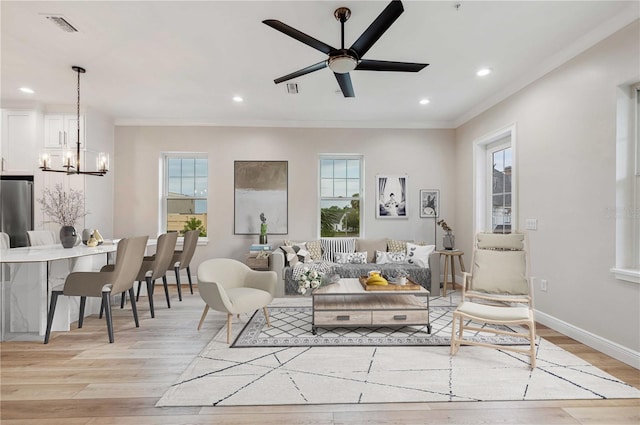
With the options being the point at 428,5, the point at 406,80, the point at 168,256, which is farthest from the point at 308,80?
the point at 168,256

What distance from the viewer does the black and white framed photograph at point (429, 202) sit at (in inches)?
222

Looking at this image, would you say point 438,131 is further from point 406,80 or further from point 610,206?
point 610,206

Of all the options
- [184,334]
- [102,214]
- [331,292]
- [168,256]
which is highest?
[102,214]

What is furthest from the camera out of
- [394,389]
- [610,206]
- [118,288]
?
[118,288]

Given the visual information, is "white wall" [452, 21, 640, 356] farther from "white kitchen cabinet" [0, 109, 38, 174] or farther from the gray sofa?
"white kitchen cabinet" [0, 109, 38, 174]

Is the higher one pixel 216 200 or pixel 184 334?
pixel 216 200

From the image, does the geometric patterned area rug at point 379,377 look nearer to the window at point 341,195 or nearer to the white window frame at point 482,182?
the white window frame at point 482,182

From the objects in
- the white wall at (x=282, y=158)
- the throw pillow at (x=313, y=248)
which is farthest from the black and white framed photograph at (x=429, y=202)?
the throw pillow at (x=313, y=248)

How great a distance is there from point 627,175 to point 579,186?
39 centimetres

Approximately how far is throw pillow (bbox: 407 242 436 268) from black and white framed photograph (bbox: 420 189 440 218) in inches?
35.7

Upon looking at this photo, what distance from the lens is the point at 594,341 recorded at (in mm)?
2832

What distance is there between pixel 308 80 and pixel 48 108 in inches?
160

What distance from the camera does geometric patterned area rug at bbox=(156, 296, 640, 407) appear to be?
208 centimetres

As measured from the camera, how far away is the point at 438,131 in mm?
5668
